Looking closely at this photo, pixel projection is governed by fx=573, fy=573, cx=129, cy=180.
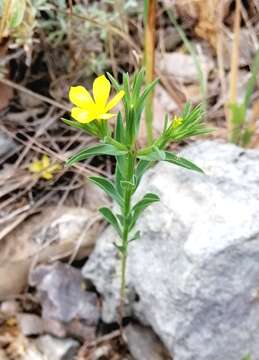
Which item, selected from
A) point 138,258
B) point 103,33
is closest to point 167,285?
point 138,258

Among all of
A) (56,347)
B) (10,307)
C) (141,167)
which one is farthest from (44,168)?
(141,167)

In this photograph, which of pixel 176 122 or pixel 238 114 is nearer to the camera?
pixel 176 122

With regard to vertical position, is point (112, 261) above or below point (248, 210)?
below

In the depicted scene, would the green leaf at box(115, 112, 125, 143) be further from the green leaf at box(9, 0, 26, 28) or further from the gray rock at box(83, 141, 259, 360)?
the green leaf at box(9, 0, 26, 28)

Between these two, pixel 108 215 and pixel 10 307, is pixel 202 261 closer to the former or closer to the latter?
pixel 108 215

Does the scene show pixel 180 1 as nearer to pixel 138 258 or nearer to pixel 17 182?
pixel 17 182

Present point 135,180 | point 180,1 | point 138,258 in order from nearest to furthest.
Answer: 1. point 135,180
2. point 138,258
3. point 180,1

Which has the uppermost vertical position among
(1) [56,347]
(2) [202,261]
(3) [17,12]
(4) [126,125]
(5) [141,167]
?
(3) [17,12]

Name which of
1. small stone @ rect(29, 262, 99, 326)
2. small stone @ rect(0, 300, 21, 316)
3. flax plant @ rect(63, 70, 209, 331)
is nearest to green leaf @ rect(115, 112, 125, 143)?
flax plant @ rect(63, 70, 209, 331)
